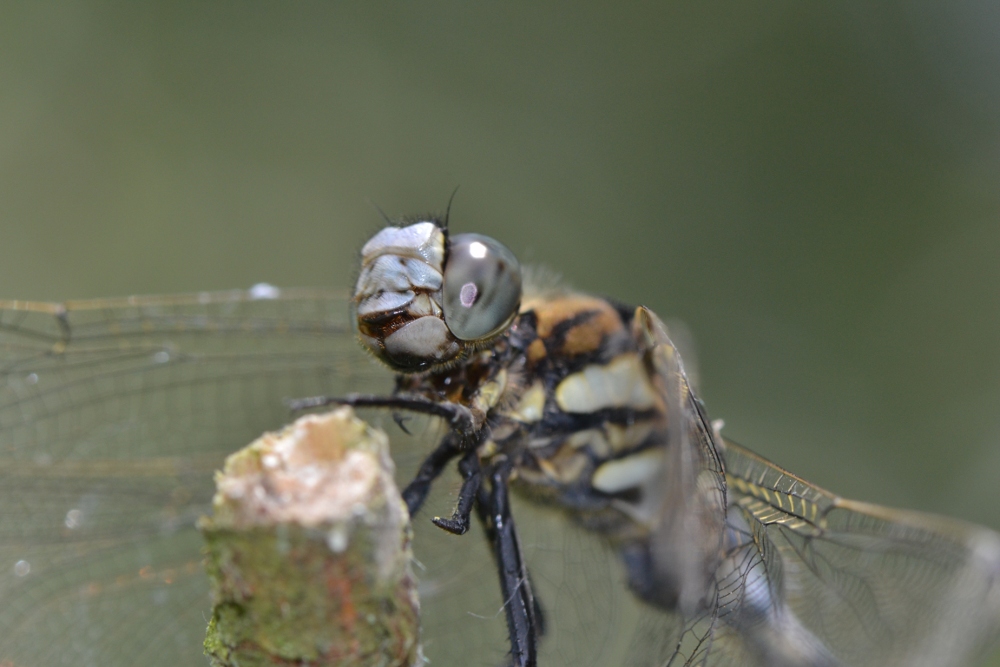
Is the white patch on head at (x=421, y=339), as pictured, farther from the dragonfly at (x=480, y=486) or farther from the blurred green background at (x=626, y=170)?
the blurred green background at (x=626, y=170)

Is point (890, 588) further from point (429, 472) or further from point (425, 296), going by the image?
point (425, 296)

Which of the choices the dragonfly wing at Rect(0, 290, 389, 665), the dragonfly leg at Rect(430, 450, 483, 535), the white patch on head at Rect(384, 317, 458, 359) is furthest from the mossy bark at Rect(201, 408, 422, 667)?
the dragonfly wing at Rect(0, 290, 389, 665)

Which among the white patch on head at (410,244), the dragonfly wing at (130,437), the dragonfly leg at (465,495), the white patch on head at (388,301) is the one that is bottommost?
the dragonfly wing at (130,437)

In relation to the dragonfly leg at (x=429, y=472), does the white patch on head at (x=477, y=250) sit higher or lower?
higher

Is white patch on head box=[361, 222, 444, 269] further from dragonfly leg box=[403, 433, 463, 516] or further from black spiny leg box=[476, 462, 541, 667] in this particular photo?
black spiny leg box=[476, 462, 541, 667]

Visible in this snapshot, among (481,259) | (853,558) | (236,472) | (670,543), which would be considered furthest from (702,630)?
(236,472)

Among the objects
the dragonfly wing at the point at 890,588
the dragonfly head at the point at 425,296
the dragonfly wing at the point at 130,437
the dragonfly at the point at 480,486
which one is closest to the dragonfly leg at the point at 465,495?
the dragonfly at the point at 480,486

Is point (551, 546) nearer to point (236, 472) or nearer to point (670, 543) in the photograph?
point (670, 543)

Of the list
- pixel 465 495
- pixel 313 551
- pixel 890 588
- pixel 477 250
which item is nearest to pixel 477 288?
pixel 477 250
